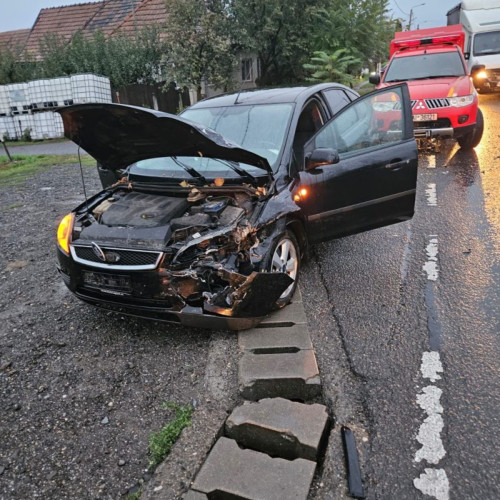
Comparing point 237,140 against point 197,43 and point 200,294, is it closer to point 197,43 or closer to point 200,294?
point 200,294

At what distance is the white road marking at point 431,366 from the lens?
2.86 m

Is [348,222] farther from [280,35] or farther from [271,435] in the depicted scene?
[280,35]

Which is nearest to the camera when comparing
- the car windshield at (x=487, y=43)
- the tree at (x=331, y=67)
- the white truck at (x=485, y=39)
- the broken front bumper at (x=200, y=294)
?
the broken front bumper at (x=200, y=294)

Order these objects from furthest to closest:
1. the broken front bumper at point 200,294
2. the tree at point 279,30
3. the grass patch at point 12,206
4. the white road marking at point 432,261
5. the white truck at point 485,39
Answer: the tree at point 279,30 < the white truck at point 485,39 < the grass patch at point 12,206 < the white road marking at point 432,261 < the broken front bumper at point 200,294

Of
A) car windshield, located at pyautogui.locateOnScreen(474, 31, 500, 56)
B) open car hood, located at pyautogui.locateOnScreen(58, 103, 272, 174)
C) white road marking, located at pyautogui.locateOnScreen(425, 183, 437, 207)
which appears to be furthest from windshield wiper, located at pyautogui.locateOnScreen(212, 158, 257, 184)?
car windshield, located at pyautogui.locateOnScreen(474, 31, 500, 56)

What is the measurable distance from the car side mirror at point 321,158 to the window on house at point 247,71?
21241 mm

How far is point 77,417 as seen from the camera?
272 centimetres

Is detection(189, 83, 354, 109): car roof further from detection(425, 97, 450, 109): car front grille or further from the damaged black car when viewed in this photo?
detection(425, 97, 450, 109): car front grille

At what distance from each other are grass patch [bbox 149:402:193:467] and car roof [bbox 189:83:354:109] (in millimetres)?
3034

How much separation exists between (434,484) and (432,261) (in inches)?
108

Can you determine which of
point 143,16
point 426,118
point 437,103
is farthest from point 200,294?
point 143,16

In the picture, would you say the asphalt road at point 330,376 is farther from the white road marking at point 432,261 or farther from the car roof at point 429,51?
the car roof at point 429,51

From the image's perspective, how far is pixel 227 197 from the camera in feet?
11.9

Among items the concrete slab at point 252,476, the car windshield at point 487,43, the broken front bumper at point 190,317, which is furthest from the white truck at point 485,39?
the concrete slab at point 252,476
